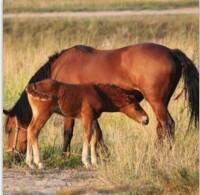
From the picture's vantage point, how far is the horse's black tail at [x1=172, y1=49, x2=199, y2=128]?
11352 mm

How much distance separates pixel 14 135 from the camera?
11.4 m

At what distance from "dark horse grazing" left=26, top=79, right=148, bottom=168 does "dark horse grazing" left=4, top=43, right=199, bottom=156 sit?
0.26 metres

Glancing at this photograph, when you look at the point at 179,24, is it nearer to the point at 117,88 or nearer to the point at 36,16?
the point at 36,16

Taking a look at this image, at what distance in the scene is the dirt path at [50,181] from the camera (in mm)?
9859

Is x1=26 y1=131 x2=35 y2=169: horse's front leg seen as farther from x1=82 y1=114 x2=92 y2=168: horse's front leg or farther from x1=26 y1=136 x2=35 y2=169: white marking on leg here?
x1=82 y1=114 x2=92 y2=168: horse's front leg

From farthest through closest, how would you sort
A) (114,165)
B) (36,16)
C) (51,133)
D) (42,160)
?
1. (36,16)
2. (51,133)
3. (42,160)
4. (114,165)

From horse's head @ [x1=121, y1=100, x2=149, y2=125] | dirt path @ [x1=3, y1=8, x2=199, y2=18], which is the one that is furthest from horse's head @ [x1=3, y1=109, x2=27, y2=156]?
dirt path @ [x1=3, y1=8, x2=199, y2=18]

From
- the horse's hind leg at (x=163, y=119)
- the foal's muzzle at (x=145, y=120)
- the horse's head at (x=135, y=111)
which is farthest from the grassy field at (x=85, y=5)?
the foal's muzzle at (x=145, y=120)

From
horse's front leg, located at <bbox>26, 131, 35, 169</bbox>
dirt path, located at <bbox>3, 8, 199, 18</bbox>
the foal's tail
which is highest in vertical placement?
the foal's tail

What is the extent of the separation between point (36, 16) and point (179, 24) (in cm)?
423

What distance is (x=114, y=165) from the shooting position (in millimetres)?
10195

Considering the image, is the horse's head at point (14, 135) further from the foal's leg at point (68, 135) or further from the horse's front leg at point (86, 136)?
the horse's front leg at point (86, 136)

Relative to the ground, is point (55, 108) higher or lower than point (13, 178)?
higher

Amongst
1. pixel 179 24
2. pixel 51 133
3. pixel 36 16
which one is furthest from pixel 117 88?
pixel 36 16
